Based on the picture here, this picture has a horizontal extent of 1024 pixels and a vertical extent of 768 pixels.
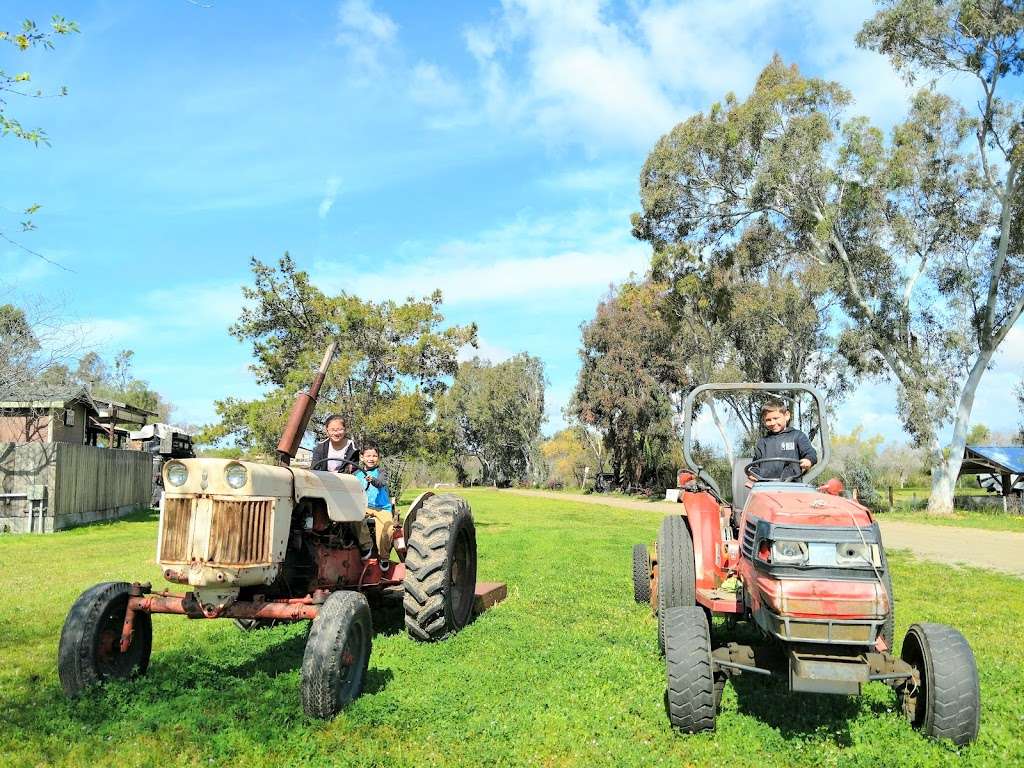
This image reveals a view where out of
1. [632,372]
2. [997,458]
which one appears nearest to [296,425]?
[997,458]

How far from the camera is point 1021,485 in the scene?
1372 inches

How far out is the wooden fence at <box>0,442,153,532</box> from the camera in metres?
17.8

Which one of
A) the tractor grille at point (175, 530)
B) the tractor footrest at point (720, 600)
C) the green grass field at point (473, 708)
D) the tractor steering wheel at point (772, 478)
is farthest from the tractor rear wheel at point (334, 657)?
the tractor steering wheel at point (772, 478)

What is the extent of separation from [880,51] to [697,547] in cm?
2565

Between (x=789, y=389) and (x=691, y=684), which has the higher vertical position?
(x=789, y=389)

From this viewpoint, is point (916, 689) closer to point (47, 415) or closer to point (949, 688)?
point (949, 688)

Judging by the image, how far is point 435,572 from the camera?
6453 millimetres

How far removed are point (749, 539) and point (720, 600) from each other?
805 millimetres

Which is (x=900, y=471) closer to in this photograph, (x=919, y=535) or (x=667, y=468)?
(x=667, y=468)

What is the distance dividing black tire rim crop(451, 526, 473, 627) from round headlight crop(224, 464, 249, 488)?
2654 millimetres

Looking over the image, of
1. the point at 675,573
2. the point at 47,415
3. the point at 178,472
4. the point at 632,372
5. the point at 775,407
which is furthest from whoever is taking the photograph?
the point at 632,372

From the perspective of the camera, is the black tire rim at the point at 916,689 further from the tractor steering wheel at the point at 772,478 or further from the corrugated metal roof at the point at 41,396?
the corrugated metal roof at the point at 41,396

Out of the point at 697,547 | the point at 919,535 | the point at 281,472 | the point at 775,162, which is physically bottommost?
the point at 919,535

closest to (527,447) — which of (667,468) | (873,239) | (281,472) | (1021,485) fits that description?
(667,468)
